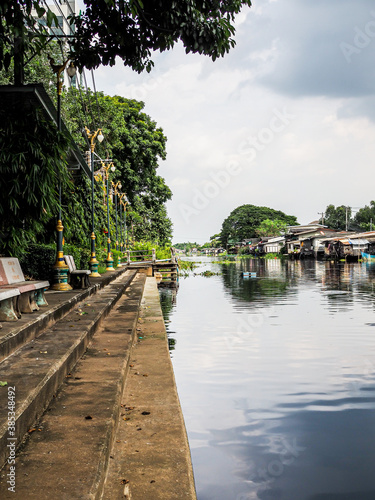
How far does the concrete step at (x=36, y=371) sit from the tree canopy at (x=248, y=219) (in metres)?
110

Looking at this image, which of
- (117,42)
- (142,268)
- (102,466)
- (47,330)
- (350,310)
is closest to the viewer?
(102,466)

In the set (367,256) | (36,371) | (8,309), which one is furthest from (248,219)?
(36,371)

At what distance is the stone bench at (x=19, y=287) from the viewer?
525 centimetres

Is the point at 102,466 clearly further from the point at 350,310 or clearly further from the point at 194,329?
the point at 350,310

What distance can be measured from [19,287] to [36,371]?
1832 millimetres

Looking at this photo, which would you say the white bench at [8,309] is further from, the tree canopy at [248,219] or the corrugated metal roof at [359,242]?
the tree canopy at [248,219]

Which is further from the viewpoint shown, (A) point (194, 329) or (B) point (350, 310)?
(B) point (350, 310)

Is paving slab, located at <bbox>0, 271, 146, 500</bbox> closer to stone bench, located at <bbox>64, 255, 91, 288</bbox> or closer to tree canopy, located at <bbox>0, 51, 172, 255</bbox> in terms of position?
tree canopy, located at <bbox>0, 51, 172, 255</bbox>

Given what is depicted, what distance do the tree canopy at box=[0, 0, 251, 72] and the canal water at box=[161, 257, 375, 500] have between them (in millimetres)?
4772

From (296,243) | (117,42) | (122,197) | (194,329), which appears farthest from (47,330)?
(296,243)

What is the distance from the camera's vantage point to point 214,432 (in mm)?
5398

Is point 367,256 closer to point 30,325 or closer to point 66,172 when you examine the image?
point 66,172

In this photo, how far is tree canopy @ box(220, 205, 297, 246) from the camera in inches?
4622

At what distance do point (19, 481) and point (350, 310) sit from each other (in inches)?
587
